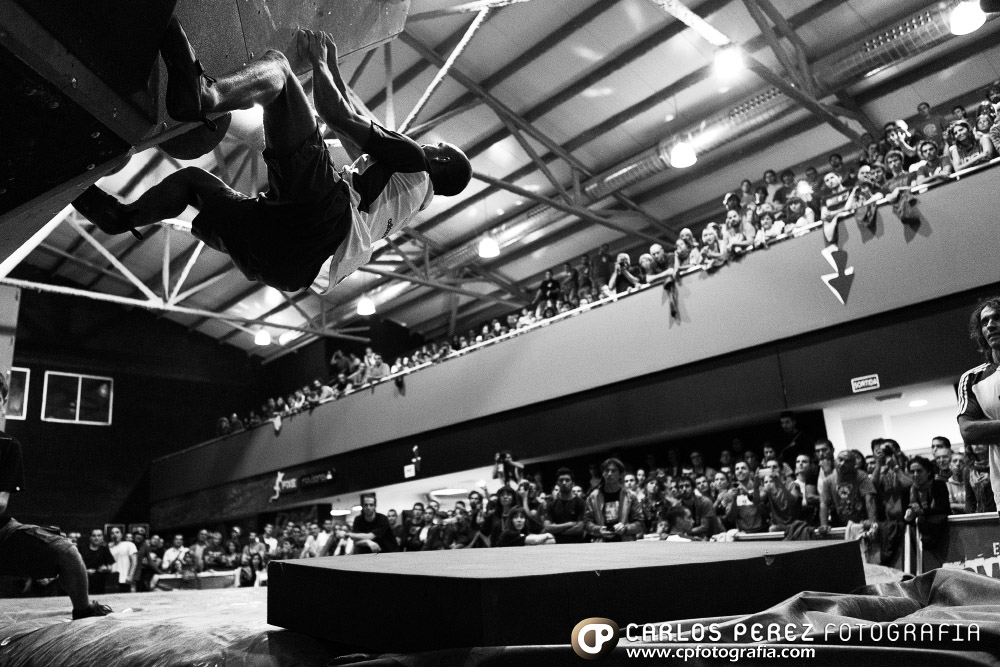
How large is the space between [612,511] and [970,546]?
10.3 feet

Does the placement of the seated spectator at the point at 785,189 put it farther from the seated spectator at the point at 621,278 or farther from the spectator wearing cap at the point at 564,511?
the spectator wearing cap at the point at 564,511

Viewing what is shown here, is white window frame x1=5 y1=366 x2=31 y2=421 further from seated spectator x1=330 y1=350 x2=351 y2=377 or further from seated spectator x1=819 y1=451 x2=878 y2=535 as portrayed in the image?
seated spectator x1=819 y1=451 x2=878 y2=535

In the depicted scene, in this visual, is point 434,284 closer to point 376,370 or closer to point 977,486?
point 376,370

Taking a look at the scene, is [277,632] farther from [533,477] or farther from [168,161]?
[168,161]

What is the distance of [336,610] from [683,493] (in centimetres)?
631

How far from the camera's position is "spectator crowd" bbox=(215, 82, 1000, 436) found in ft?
25.0

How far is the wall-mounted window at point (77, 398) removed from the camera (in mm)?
17781

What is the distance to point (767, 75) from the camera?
8750 millimetres

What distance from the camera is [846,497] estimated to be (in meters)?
6.34

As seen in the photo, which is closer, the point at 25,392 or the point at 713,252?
the point at 713,252

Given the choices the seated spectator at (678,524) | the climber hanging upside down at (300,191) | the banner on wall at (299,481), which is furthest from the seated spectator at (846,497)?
the banner on wall at (299,481)

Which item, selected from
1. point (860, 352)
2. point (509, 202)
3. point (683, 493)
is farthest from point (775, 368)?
point (509, 202)

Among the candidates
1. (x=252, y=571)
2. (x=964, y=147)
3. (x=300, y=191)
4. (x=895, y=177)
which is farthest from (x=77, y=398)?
(x=964, y=147)

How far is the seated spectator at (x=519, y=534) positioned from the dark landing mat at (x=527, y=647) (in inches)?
154
